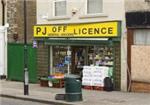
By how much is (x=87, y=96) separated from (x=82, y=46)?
4312 mm

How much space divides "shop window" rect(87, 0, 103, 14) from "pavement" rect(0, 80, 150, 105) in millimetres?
3701

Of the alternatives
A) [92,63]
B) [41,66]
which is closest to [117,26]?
[92,63]

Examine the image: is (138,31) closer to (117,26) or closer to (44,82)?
(117,26)

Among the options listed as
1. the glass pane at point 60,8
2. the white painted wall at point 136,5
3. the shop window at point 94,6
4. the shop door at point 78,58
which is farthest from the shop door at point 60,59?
the white painted wall at point 136,5

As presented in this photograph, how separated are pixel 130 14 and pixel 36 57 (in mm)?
6747

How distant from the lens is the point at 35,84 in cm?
2477

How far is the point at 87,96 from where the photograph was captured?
19078 millimetres

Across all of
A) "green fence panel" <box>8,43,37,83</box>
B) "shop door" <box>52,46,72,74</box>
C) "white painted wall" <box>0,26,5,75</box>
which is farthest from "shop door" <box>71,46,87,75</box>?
"white painted wall" <box>0,26,5,75</box>

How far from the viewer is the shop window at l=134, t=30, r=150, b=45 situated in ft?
65.6

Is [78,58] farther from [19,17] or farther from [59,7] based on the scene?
[19,17]

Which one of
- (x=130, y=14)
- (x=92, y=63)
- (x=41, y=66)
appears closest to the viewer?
(x=130, y=14)

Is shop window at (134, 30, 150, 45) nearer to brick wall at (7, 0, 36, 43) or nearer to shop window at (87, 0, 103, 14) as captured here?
shop window at (87, 0, 103, 14)

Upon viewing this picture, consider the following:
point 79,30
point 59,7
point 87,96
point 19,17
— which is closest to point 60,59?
point 79,30

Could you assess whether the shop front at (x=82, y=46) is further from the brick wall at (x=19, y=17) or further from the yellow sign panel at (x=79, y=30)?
the brick wall at (x=19, y=17)
